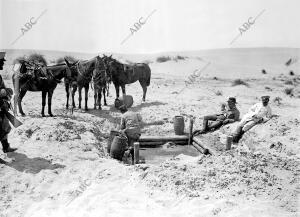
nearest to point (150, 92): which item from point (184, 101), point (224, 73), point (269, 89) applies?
point (184, 101)

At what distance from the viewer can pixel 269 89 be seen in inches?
926

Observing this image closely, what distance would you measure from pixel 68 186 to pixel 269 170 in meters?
3.93

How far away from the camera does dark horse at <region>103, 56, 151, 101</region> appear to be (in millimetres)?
15688

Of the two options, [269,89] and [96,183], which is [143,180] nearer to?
[96,183]

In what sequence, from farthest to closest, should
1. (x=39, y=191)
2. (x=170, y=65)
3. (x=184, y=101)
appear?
(x=170, y=65) < (x=184, y=101) < (x=39, y=191)

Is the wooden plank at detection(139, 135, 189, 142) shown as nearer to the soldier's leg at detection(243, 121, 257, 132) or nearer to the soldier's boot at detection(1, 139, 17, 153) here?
the soldier's leg at detection(243, 121, 257, 132)

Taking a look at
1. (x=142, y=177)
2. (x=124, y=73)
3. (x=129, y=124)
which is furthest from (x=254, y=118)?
(x=124, y=73)

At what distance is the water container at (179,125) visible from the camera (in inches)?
468

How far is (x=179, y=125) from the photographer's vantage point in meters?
11.9

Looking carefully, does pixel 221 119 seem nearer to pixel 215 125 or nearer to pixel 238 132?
pixel 215 125

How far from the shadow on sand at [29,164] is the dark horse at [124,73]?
281 inches

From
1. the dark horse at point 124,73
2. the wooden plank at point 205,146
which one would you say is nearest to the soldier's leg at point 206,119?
the wooden plank at point 205,146

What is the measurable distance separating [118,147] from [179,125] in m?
3.34

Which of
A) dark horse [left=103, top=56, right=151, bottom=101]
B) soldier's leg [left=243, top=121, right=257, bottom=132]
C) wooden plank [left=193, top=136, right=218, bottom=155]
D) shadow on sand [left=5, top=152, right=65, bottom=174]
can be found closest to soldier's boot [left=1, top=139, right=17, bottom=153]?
shadow on sand [left=5, top=152, right=65, bottom=174]
